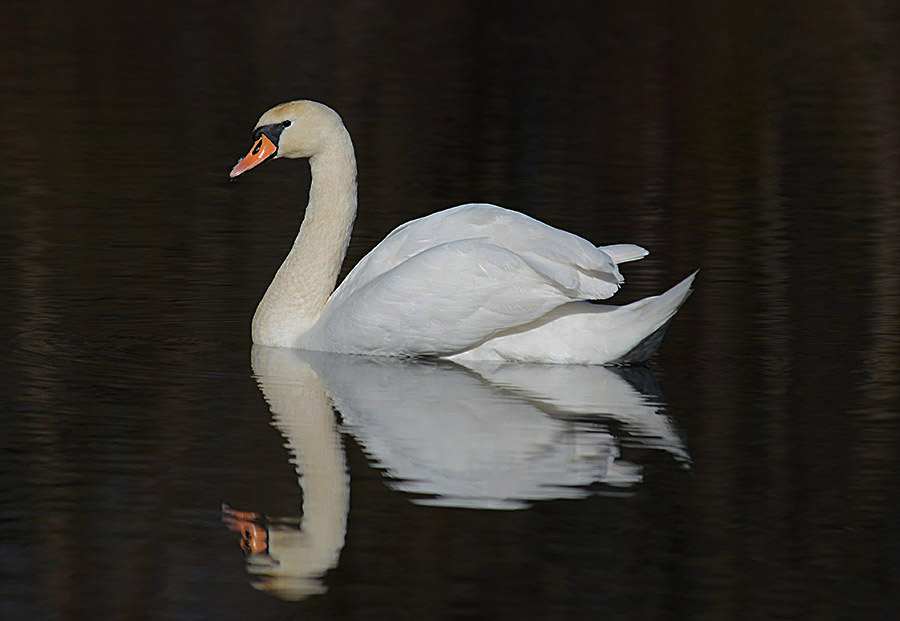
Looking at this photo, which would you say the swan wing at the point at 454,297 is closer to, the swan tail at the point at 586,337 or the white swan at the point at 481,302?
the white swan at the point at 481,302

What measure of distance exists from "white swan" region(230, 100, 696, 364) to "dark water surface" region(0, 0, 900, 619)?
152 millimetres

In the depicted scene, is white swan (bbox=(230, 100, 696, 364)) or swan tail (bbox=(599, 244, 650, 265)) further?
swan tail (bbox=(599, 244, 650, 265))

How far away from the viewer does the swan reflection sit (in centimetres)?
552

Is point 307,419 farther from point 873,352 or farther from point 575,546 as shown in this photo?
point 873,352

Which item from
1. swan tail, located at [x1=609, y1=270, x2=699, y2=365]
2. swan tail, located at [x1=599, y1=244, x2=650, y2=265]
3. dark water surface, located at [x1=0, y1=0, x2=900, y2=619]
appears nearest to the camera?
dark water surface, located at [x1=0, y1=0, x2=900, y2=619]

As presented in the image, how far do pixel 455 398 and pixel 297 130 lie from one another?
6.77 feet

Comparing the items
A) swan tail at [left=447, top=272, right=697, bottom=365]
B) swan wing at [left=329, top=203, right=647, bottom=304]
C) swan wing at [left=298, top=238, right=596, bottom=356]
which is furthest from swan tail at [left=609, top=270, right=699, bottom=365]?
swan wing at [left=298, top=238, right=596, bottom=356]

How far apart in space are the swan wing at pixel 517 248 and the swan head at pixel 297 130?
72 cm

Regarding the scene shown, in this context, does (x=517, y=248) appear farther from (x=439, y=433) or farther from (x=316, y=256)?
(x=439, y=433)

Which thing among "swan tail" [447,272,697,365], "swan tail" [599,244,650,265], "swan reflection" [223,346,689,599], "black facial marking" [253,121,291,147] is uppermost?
"black facial marking" [253,121,291,147]

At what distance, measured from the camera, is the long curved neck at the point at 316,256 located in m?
8.66

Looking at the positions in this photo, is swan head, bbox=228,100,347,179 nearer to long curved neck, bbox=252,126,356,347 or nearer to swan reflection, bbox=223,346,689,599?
long curved neck, bbox=252,126,356,347

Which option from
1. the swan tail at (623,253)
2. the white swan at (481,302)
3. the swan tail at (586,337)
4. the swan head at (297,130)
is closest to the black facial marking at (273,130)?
the swan head at (297,130)

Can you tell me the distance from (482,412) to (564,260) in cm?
103
